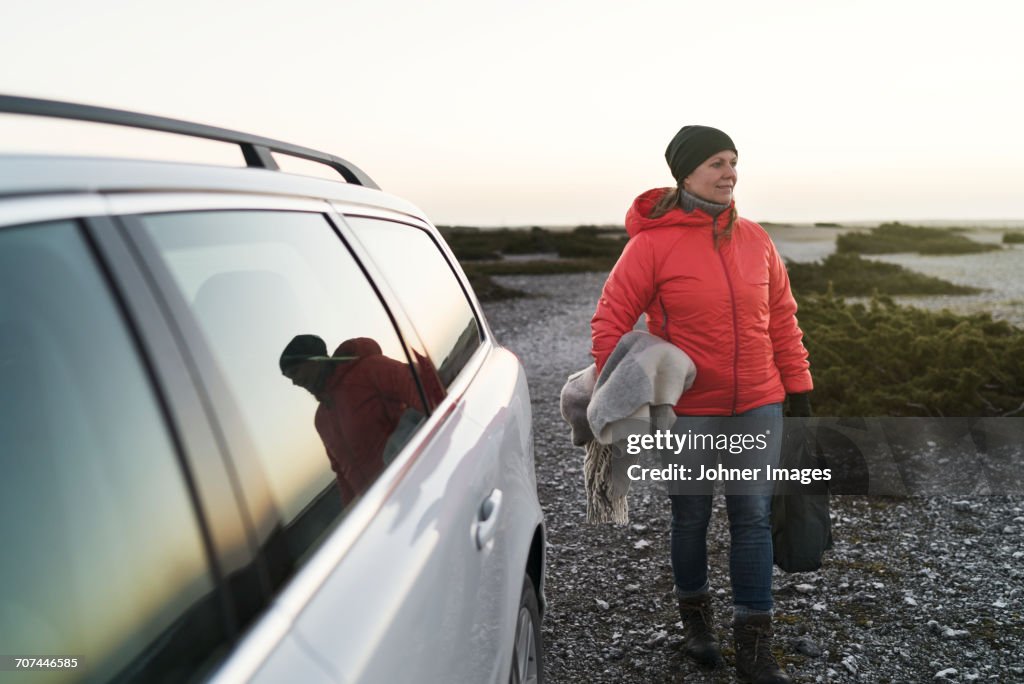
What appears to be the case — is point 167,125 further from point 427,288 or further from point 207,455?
Answer: point 427,288

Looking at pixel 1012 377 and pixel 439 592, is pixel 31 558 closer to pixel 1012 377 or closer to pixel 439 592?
pixel 439 592

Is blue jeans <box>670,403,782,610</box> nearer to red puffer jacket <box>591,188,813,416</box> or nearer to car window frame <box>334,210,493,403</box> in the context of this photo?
red puffer jacket <box>591,188,813,416</box>

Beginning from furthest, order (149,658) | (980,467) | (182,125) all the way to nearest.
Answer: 1. (980,467)
2. (182,125)
3. (149,658)

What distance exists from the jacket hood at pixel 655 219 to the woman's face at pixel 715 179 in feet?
0.21

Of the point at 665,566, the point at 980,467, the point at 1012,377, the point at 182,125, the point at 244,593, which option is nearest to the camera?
the point at 244,593

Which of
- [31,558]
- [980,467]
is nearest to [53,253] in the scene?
[31,558]

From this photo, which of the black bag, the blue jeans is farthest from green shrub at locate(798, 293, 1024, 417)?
the blue jeans

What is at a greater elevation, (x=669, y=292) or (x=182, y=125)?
(x=182, y=125)

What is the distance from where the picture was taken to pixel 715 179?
3.42 meters

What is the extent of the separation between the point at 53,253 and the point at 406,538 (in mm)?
761

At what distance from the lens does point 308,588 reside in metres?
1.23

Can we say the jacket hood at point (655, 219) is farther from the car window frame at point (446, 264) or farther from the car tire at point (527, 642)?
the car tire at point (527, 642)

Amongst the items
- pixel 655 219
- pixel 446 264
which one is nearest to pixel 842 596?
pixel 655 219

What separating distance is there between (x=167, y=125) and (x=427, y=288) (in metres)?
1.13
